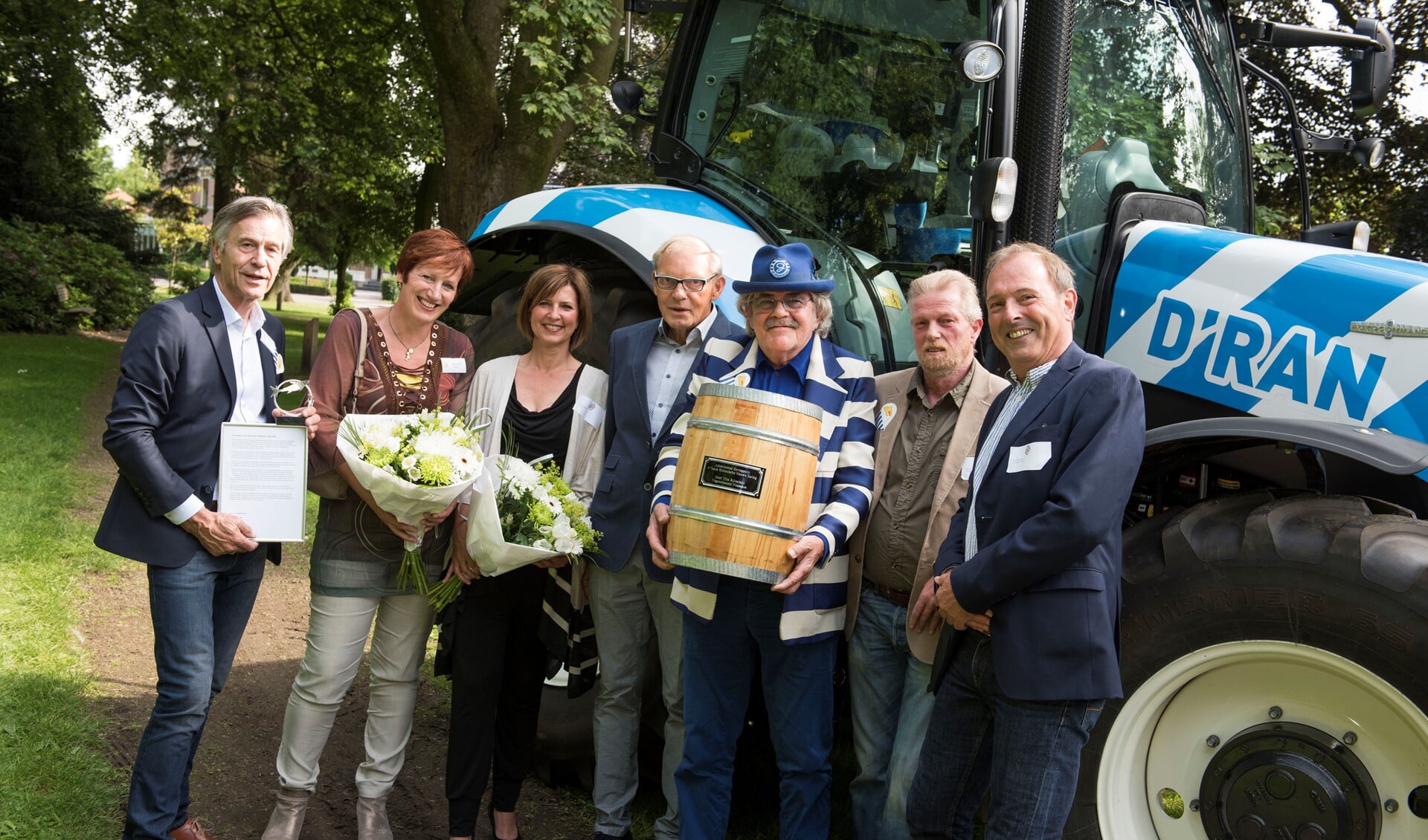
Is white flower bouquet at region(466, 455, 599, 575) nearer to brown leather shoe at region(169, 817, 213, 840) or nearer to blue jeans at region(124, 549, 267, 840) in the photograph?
blue jeans at region(124, 549, 267, 840)

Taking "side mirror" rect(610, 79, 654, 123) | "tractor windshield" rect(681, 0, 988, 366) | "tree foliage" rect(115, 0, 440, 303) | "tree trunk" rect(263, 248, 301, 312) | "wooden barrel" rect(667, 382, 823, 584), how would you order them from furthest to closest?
"tree trunk" rect(263, 248, 301, 312) < "tree foliage" rect(115, 0, 440, 303) < "side mirror" rect(610, 79, 654, 123) < "tractor windshield" rect(681, 0, 988, 366) < "wooden barrel" rect(667, 382, 823, 584)

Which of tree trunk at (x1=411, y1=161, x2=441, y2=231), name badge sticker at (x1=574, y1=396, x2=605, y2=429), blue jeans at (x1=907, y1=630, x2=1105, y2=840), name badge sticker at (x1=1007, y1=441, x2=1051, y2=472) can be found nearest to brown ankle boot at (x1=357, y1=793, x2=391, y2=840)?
name badge sticker at (x1=574, y1=396, x2=605, y2=429)

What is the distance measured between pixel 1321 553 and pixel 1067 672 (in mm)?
692

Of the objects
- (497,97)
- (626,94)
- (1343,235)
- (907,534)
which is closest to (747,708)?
(907,534)

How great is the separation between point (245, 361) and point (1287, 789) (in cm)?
291

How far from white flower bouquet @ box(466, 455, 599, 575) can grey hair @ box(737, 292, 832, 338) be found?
2.49ft

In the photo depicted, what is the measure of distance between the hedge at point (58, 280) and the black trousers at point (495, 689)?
16.0 m

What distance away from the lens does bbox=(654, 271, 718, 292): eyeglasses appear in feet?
11.2

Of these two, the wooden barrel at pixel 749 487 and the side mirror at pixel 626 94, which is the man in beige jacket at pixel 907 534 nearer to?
the wooden barrel at pixel 749 487

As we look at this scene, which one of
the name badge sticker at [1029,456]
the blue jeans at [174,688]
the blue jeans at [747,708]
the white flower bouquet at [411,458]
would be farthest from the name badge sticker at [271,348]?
the name badge sticker at [1029,456]

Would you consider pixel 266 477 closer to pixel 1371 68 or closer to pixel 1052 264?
pixel 1052 264

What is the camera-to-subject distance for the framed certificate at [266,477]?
3146 millimetres

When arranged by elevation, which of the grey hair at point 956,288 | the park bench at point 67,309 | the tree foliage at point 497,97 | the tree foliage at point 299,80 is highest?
the tree foliage at point 299,80

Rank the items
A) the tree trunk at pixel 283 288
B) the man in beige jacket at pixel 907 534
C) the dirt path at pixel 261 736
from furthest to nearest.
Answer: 1. the tree trunk at pixel 283 288
2. the dirt path at pixel 261 736
3. the man in beige jacket at pixel 907 534
